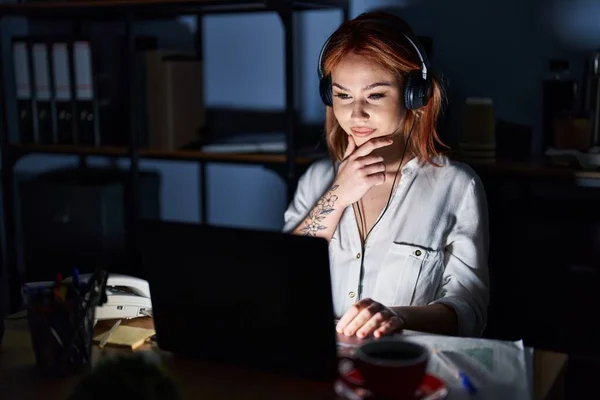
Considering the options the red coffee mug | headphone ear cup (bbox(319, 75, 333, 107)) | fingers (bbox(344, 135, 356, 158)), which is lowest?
the red coffee mug

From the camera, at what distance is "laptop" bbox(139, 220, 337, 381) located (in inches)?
40.1

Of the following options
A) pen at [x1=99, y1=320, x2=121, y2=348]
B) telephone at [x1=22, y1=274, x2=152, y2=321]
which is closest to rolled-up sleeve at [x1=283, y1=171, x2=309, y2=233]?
telephone at [x1=22, y1=274, x2=152, y2=321]

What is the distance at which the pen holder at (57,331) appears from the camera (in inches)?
43.7

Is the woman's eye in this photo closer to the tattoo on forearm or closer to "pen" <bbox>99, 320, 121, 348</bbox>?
the tattoo on forearm

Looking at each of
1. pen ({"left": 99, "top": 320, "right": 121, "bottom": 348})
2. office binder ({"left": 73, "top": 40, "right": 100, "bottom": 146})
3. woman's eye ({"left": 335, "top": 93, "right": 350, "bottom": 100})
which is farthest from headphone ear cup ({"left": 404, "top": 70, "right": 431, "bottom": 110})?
office binder ({"left": 73, "top": 40, "right": 100, "bottom": 146})

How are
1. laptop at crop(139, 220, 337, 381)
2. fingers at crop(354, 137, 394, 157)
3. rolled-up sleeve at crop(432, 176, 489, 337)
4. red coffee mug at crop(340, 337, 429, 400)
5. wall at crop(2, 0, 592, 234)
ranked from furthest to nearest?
wall at crop(2, 0, 592, 234), fingers at crop(354, 137, 394, 157), rolled-up sleeve at crop(432, 176, 489, 337), laptop at crop(139, 220, 337, 381), red coffee mug at crop(340, 337, 429, 400)

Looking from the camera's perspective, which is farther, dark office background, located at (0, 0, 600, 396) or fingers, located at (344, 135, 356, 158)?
dark office background, located at (0, 0, 600, 396)

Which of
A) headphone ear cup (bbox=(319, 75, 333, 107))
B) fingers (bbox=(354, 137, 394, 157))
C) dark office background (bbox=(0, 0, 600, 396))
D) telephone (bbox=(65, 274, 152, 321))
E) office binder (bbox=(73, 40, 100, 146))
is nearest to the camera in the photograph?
telephone (bbox=(65, 274, 152, 321))

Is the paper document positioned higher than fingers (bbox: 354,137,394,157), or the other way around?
fingers (bbox: 354,137,394,157)

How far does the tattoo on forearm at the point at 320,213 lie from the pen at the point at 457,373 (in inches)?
22.2

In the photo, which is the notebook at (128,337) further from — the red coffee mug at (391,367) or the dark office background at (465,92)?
the dark office background at (465,92)

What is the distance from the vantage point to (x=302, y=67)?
2.56m

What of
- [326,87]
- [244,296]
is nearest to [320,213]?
[326,87]

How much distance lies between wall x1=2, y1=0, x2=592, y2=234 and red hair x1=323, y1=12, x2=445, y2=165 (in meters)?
0.61
